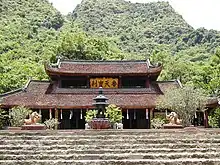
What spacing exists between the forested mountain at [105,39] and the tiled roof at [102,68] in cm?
822

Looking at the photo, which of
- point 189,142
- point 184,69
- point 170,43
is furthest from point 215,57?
point 170,43

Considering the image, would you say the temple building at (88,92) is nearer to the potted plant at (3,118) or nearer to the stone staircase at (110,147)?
the potted plant at (3,118)

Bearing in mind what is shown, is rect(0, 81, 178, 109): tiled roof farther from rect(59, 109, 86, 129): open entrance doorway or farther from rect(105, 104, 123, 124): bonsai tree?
rect(105, 104, 123, 124): bonsai tree

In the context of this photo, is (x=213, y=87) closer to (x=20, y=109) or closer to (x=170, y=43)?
(x=20, y=109)

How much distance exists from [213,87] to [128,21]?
5874 cm

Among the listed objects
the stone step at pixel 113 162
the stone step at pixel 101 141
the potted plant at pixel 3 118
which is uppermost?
the potted plant at pixel 3 118

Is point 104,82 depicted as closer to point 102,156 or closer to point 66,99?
point 66,99

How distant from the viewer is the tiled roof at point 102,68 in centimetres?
2448

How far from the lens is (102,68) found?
84.5 ft

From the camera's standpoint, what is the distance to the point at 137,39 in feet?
256

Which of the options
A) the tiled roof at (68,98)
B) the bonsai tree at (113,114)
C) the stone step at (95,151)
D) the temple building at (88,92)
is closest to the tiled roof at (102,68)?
the temple building at (88,92)

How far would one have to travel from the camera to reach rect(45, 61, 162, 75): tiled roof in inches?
964

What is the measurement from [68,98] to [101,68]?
347 centimetres

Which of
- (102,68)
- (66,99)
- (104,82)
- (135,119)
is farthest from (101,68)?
(135,119)
